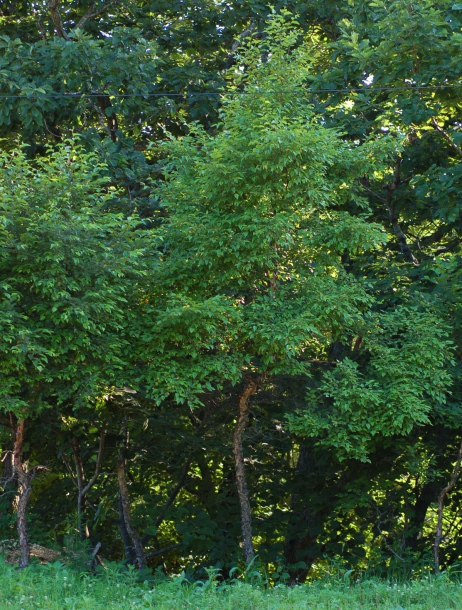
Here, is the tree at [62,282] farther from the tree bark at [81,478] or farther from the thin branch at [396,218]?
the thin branch at [396,218]

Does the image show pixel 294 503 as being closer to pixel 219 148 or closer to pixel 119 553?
pixel 119 553

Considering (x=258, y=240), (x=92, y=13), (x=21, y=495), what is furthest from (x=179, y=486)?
(x=92, y=13)

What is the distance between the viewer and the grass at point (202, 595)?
5.47 meters

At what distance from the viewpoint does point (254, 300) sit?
24.4 ft

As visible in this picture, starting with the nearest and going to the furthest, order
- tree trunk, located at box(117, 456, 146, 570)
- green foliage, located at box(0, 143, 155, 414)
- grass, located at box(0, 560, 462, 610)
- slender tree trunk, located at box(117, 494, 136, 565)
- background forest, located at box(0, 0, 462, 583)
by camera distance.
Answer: grass, located at box(0, 560, 462, 610) → green foliage, located at box(0, 143, 155, 414) → background forest, located at box(0, 0, 462, 583) → tree trunk, located at box(117, 456, 146, 570) → slender tree trunk, located at box(117, 494, 136, 565)

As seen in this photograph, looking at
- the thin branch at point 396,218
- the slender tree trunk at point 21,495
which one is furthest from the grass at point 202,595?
the thin branch at point 396,218

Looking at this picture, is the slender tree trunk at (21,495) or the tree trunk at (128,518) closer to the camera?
the slender tree trunk at (21,495)

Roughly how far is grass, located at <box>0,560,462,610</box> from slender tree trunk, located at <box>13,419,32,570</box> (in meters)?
0.74

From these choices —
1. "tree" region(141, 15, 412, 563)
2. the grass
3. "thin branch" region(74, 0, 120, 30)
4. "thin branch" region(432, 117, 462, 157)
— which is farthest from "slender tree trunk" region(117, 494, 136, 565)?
"thin branch" region(74, 0, 120, 30)

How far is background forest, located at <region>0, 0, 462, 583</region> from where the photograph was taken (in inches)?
268

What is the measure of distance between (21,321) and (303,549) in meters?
5.55

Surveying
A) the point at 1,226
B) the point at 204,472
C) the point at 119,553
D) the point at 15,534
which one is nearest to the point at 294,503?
the point at 204,472

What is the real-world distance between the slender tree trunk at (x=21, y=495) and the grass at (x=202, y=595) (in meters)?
0.74

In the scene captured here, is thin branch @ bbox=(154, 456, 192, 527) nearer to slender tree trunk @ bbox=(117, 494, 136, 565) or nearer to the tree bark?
slender tree trunk @ bbox=(117, 494, 136, 565)
